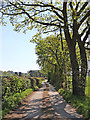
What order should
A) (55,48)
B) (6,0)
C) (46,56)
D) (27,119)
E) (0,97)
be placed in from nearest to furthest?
(27,119) → (0,97) → (6,0) → (55,48) → (46,56)

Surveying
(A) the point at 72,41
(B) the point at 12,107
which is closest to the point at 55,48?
(A) the point at 72,41

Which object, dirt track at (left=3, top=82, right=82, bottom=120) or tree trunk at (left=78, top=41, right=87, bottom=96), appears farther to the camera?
tree trunk at (left=78, top=41, right=87, bottom=96)

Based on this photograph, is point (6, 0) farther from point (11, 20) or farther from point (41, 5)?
point (41, 5)

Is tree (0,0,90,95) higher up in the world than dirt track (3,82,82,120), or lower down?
higher up

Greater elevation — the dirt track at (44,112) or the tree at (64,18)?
the tree at (64,18)

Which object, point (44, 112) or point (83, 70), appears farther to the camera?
point (83, 70)

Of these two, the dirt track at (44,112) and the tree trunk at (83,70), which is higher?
the tree trunk at (83,70)

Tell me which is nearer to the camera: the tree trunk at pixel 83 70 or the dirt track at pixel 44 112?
the dirt track at pixel 44 112

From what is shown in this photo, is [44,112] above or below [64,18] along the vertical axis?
below

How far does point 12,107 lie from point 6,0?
7758 millimetres

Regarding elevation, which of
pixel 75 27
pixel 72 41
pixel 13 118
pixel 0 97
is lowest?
pixel 13 118

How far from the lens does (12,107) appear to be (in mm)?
8648

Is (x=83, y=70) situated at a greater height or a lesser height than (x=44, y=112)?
greater

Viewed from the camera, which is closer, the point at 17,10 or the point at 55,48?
the point at 17,10
